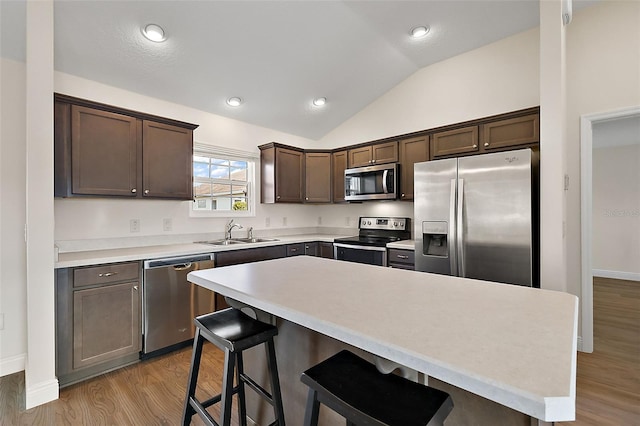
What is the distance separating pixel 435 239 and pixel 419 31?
2.15 meters

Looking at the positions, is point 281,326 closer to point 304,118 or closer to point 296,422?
point 296,422

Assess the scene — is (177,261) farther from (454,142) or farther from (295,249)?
(454,142)

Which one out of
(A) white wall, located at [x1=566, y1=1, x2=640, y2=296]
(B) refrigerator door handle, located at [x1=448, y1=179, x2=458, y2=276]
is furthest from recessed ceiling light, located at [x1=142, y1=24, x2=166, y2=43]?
(A) white wall, located at [x1=566, y1=1, x2=640, y2=296]

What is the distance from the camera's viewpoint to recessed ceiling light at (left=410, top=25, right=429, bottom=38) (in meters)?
3.08

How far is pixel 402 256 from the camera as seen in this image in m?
3.34

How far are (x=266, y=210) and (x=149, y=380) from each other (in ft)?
8.23

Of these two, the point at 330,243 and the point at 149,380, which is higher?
the point at 330,243

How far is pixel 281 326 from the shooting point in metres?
1.62

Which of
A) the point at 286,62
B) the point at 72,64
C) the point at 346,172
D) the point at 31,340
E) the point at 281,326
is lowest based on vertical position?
the point at 31,340

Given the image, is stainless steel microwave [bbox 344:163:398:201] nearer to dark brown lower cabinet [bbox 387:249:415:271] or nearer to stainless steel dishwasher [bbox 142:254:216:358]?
dark brown lower cabinet [bbox 387:249:415:271]

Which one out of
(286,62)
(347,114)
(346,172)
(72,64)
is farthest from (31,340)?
(347,114)

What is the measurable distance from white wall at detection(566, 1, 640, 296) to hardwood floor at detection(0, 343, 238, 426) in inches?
135

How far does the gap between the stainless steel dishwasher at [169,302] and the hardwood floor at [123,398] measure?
0.61ft

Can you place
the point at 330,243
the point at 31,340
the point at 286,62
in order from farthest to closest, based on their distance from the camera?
the point at 330,243
the point at 286,62
the point at 31,340
